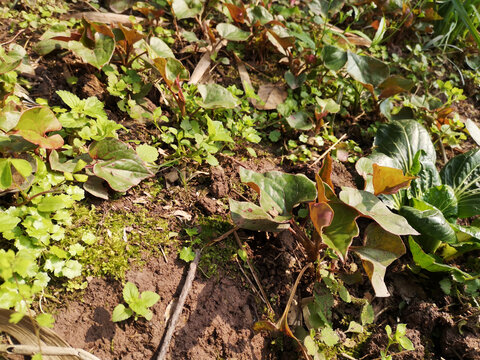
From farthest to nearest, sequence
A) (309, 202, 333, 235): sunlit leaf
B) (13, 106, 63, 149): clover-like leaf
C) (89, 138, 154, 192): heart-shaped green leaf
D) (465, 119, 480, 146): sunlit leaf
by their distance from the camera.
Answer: (465, 119, 480, 146): sunlit leaf < (89, 138, 154, 192): heart-shaped green leaf < (13, 106, 63, 149): clover-like leaf < (309, 202, 333, 235): sunlit leaf

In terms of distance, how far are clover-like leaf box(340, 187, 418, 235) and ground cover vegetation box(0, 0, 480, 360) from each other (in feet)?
0.03

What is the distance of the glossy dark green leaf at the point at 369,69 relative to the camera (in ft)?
9.27

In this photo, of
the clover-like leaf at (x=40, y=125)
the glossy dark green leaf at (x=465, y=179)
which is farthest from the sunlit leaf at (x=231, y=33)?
the glossy dark green leaf at (x=465, y=179)

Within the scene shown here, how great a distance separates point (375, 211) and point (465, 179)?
109cm

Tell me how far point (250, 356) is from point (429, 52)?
359cm

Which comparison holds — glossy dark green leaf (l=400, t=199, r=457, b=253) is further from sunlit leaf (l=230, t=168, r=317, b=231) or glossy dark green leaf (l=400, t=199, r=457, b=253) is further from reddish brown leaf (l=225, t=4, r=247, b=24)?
reddish brown leaf (l=225, t=4, r=247, b=24)

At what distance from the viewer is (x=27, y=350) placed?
1.49 metres

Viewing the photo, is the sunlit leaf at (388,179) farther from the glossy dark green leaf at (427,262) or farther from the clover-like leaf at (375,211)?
the glossy dark green leaf at (427,262)

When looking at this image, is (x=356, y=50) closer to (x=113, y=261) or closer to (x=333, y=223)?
(x=333, y=223)

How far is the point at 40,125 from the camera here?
1.91m

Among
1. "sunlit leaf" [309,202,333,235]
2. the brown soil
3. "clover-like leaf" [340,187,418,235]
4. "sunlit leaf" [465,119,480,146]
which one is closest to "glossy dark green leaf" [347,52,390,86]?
"sunlit leaf" [465,119,480,146]

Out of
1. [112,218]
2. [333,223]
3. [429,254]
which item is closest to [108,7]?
[112,218]

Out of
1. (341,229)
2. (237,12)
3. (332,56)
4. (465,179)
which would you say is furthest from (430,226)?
(237,12)

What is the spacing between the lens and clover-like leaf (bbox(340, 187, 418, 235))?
1851 mm
